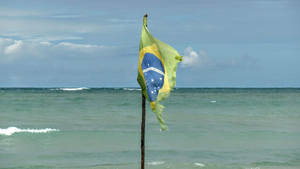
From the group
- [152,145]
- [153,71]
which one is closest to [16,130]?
[152,145]

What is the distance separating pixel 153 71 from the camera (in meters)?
5.72

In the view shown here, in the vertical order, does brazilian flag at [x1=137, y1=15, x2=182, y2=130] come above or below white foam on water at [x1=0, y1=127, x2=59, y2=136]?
above

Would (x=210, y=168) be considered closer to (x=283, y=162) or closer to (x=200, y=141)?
(x=283, y=162)

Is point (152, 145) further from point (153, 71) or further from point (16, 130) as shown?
point (153, 71)

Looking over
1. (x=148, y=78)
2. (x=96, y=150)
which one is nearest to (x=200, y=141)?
(x=96, y=150)

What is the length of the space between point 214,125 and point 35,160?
12096 mm

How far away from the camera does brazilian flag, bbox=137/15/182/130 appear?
18.7 ft

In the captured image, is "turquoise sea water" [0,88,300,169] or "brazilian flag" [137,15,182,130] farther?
"turquoise sea water" [0,88,300,169]

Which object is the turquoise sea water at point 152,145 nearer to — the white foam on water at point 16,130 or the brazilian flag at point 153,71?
the white foam on water at point 16,130

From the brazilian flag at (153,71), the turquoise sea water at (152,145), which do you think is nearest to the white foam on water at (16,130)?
the turquoise sea water at (152,145)

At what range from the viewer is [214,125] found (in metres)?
23.7

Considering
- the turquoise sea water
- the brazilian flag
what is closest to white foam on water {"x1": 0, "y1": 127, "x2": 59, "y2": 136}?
the turquoise sea water

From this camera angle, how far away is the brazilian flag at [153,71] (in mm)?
5695

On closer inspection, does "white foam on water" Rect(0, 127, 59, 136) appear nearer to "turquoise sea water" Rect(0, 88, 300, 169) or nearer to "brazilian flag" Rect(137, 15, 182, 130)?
"turquoise sea water" Rect(0, 88, 300, 169)
